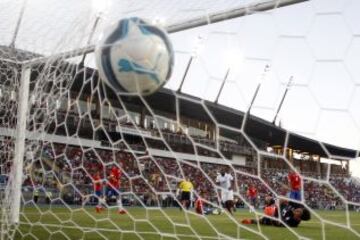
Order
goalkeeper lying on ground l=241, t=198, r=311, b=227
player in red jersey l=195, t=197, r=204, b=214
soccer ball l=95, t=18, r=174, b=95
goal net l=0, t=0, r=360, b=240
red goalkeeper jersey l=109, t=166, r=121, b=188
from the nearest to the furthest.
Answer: goal net l=0, t=0, r=360, b=240
soccer ball l=95, t=18, r=174, b=95
player in red jersey l=195, t=197, r=204, b=214
red goalkeeper jersey l=109, t=166, r=121, b=188
goalkeeper lying on ground l=241, t=198, r=311, b=227

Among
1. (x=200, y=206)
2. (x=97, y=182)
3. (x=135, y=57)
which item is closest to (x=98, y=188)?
(x=97, y=182)

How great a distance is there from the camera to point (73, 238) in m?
4.89

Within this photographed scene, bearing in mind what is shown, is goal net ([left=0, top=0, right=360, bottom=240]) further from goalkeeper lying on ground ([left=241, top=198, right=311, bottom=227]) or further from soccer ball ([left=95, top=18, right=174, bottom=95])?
soccer ball ([left=95, top=18, right=174, bottom=95])

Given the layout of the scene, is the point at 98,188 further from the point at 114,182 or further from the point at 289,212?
the point at 289,212

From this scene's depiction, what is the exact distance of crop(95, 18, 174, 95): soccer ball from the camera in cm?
324

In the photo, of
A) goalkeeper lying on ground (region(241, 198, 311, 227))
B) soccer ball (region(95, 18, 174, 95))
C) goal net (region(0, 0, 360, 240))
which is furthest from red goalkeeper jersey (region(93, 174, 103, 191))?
goalkeeper lying on ground (region(241, 198, 311, 227))

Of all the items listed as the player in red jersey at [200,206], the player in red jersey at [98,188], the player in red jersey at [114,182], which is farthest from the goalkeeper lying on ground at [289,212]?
the player in red jersey at [98,188]

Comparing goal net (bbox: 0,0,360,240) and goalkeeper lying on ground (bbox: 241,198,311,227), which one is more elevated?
goal net (bbox: 0,0,360,240)

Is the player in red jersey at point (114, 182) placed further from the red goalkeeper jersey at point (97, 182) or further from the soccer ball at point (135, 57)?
the soccer ball at point (135, 57)

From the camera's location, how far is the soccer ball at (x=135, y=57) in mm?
3240

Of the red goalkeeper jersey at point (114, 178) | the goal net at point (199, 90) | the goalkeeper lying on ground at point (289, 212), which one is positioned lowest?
the goalkeeper lying on ground at point (289, 212)

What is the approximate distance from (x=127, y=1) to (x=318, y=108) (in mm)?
3772

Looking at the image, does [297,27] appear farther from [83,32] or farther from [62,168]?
[62,168]

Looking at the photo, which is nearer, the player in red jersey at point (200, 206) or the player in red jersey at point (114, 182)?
the player in red jersey at point (200, 206)
